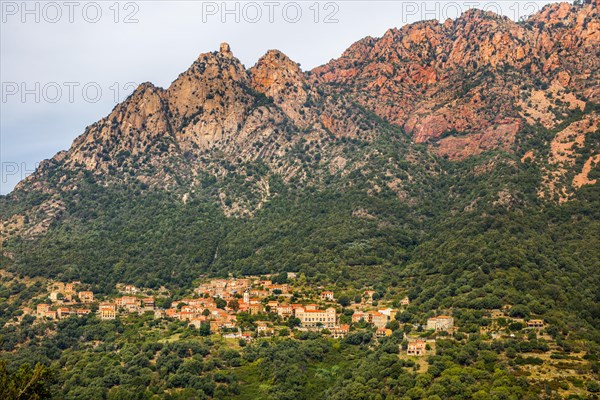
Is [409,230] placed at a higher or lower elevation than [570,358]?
higher

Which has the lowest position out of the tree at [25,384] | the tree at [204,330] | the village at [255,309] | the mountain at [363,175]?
the tree at [25,384]

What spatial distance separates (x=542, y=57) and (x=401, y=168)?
1881 inches

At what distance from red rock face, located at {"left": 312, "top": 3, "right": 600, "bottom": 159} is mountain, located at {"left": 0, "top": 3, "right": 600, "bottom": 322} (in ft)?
1.55

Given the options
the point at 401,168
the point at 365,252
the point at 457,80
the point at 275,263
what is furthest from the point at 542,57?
the point at 275,263

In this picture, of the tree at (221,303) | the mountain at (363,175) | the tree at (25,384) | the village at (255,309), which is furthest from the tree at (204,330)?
the tree at (25,384)

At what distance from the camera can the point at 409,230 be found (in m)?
134

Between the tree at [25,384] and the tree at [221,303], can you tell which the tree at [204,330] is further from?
the tree at [25,384]

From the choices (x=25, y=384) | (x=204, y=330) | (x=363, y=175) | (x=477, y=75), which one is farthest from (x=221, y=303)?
(x=477, y=75)

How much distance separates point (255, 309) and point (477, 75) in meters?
90.5

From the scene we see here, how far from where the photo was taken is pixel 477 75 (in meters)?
170

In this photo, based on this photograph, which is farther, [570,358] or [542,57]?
[542,57]

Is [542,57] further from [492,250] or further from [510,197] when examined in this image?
[492,250]

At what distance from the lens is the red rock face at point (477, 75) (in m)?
157

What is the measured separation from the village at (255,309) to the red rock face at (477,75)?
60.2 meters
